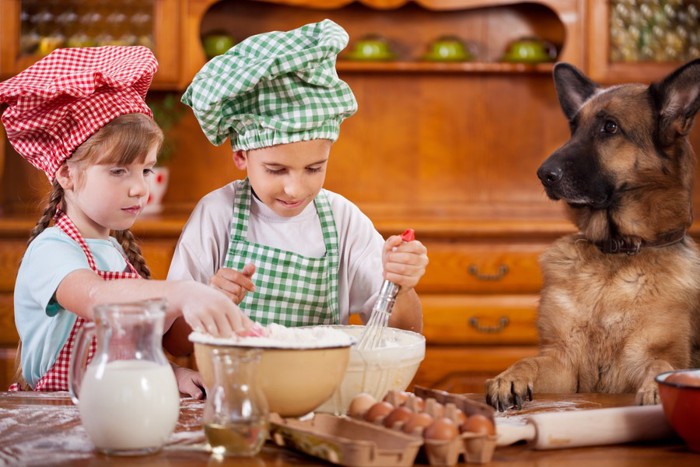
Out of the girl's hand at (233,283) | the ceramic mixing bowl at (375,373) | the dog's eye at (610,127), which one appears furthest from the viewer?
the dog's eye at (610,127)

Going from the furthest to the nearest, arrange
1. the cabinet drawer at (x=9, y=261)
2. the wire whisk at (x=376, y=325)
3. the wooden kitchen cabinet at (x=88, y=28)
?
the wooden kitchen cabinet at (x=88, y=28) → the cabinet drawer at (x=9, y=261) → the wire whisk at (x=376, y=325)

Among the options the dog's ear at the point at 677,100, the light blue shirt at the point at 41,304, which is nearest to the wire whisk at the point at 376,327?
the light blue shirt at the point at 41,304

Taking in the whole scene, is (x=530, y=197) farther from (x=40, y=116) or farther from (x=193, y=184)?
(x=40, y=116)

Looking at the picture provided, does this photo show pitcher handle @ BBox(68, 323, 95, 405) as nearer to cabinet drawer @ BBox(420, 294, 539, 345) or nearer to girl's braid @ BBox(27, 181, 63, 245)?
girl's braid @ BBox(27, 181, 63, 245)

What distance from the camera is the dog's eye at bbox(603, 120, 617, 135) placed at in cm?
175

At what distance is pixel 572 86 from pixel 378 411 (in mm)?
1038

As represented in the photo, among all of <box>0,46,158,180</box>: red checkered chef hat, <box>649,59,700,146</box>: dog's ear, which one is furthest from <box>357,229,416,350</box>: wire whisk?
<box>649,59,700,146</box>: dog's ear

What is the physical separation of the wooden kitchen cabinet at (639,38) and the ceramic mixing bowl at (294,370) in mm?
2605

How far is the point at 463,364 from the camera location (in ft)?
10.5

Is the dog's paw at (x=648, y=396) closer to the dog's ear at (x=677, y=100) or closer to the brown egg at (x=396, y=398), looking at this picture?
the brown egg at (x=396, y=398)

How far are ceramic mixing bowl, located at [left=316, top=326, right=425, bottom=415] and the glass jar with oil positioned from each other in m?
0.17

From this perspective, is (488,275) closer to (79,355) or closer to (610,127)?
(610,127)

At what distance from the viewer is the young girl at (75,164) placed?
4.83ft

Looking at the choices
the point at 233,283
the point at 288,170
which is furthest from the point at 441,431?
the point at 288,170
